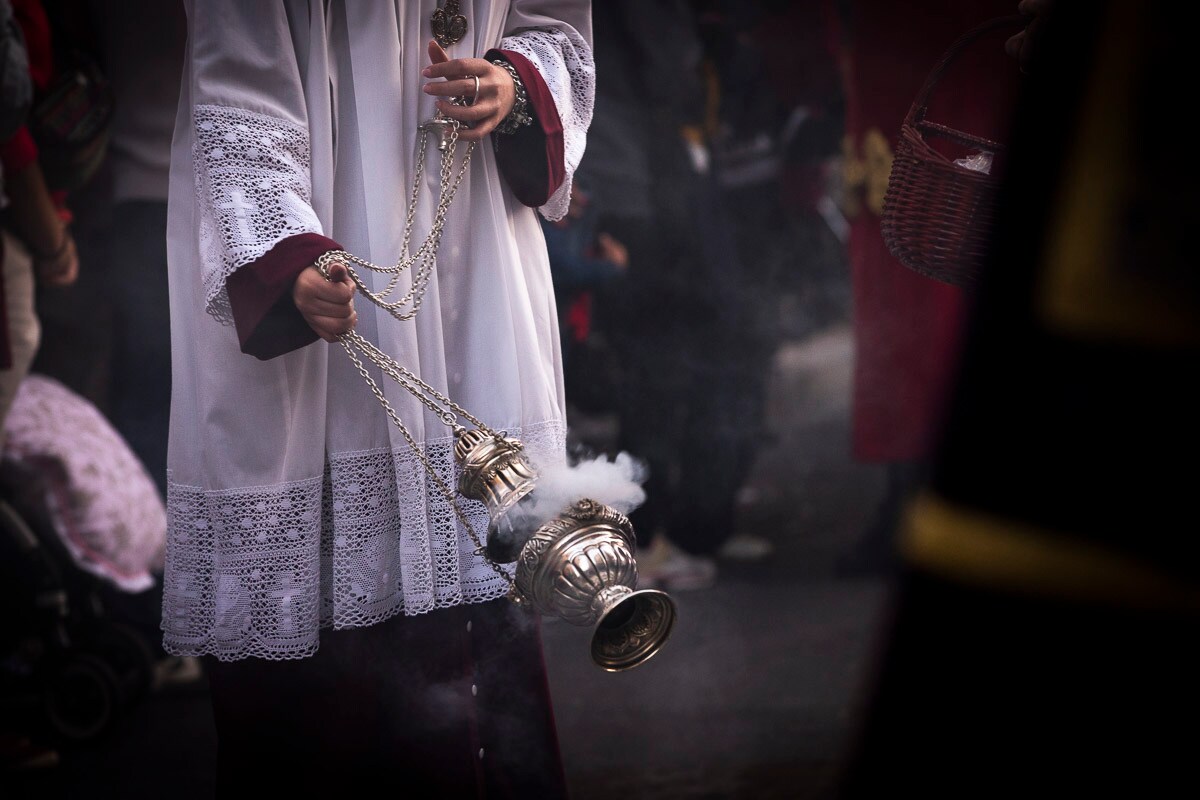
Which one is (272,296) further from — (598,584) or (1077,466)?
(1077,466)

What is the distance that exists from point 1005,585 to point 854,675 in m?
2.45

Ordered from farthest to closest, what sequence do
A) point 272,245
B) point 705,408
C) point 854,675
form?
point 705,408
point 854,675
point 272,245

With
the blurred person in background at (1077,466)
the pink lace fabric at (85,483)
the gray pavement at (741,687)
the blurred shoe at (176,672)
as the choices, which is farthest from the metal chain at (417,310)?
the blurred shoe at (176,672)

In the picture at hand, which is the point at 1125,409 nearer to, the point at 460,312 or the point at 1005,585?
the point at 1005,585

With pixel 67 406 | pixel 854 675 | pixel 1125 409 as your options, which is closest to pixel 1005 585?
pixel 1125 409

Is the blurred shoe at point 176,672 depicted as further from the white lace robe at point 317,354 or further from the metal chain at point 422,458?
the metal chain at point 422,458

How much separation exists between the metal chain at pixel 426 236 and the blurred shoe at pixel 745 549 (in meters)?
2.96

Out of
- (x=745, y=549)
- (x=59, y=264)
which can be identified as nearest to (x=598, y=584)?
(x=59, y=264)

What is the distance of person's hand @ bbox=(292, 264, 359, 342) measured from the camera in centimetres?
118

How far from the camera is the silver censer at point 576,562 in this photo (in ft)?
3.73

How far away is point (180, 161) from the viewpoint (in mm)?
1361

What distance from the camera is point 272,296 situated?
1178mm

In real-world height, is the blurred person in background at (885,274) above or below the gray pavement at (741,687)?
above

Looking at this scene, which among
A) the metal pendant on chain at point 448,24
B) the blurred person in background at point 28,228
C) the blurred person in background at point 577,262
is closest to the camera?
the metal pendant on chain at point 448,24
